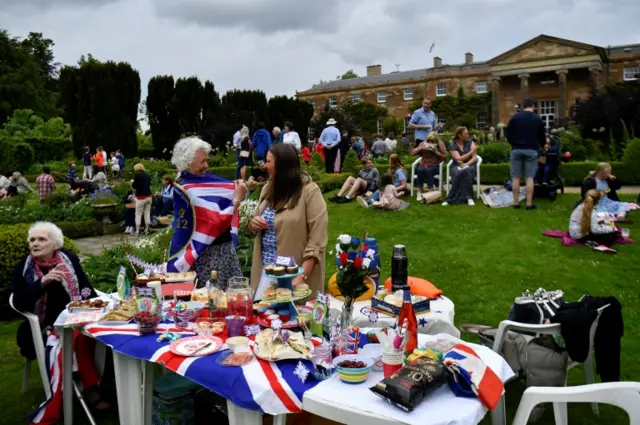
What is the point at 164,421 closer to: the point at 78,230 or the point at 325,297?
the point at 325,297

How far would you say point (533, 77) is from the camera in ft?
134

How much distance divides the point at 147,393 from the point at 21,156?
→ 1174 inches

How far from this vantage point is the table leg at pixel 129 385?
2.95 metres

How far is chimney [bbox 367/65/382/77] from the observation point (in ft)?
179

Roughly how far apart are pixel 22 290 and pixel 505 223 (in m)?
7.10

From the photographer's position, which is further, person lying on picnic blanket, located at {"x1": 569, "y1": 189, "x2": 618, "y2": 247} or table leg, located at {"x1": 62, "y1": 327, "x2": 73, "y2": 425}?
person lying on picnic blanket, located at {"x1": 569, "y1": 189, "x2": 618, "y2": 247}

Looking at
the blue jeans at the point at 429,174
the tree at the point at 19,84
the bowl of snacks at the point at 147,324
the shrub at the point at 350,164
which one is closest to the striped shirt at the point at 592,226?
the blue jeans at the point at 429,174

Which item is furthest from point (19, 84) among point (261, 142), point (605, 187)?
point (605, 187)

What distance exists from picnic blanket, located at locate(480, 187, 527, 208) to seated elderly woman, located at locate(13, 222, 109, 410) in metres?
7.65

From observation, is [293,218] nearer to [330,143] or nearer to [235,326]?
[235,326]

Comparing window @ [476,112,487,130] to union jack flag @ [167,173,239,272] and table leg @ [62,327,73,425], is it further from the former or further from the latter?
table leg @ [62,327,73,425]

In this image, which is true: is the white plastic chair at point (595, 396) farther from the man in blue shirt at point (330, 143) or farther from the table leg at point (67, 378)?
the man in blue shirt at point (330, 143)

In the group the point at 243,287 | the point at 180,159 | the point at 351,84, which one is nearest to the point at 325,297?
the point at 243,287

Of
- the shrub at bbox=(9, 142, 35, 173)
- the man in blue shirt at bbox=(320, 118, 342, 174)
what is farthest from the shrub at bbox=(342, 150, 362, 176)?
the shrub at bbox=(9, 142, 35, 173)
